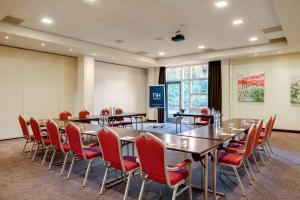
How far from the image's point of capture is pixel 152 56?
987 centimetres

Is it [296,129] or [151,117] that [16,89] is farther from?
[296,129]

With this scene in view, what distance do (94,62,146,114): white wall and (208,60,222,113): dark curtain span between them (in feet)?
12.1

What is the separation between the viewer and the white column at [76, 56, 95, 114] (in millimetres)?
8016

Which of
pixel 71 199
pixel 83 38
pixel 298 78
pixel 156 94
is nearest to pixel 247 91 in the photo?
pixel 298 78

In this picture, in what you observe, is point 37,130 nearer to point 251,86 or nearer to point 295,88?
point 251,86

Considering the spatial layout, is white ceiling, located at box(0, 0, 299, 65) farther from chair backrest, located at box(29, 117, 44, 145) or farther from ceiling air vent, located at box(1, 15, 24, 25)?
chair backrest, located at box(29, 117, 44, 145)

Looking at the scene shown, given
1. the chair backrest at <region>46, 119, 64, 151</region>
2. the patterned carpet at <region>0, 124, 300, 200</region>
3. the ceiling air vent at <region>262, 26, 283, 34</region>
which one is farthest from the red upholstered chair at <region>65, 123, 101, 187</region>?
the ceiling air vent at <region>262, 26, 283, 34</region>

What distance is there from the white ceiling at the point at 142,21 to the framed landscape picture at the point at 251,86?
1479 mm

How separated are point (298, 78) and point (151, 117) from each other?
677cm

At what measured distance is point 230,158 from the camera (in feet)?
10.1

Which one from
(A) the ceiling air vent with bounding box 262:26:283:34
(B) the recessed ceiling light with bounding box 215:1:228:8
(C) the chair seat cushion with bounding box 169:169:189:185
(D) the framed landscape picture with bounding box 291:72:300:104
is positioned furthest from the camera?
(D) the framed landscape picture with bounding box 291:72:300:104

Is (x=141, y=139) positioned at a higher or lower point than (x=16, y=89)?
lower

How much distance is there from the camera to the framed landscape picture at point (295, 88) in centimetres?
791

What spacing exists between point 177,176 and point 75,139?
1.76 meters
